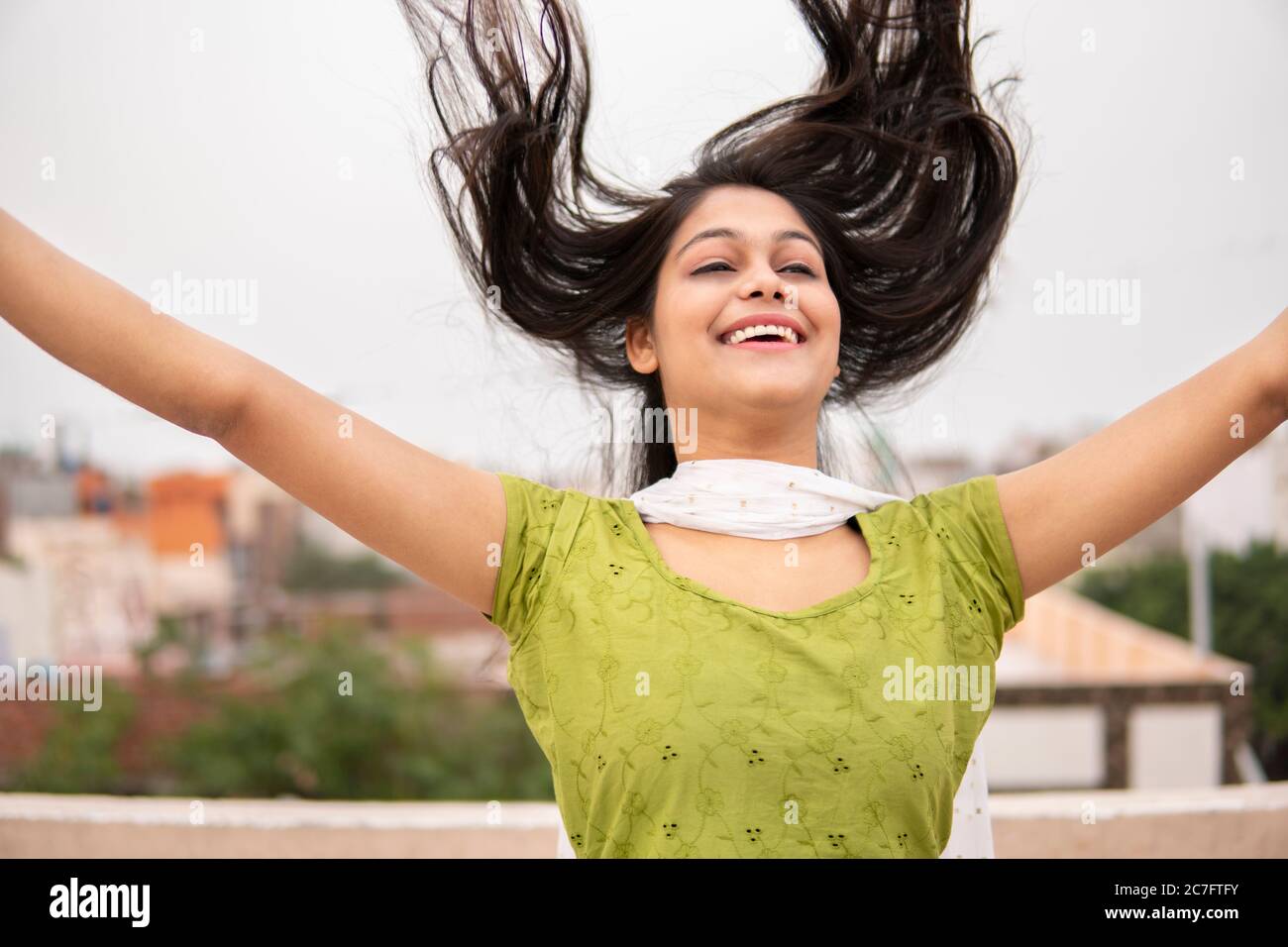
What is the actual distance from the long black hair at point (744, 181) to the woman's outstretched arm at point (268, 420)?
476 mm

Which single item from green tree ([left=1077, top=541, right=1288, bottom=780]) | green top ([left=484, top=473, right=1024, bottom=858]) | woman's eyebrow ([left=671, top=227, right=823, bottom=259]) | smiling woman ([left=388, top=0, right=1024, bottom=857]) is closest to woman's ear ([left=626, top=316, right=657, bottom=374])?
smiling woman ([left=388, top=0, right=1024, bottom=857])

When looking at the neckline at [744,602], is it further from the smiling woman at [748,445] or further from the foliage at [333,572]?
the foliage at [333,572]

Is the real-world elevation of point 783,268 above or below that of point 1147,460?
above

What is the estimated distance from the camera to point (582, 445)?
81.4 inches

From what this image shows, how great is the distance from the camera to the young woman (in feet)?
4.61

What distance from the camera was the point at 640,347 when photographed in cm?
187

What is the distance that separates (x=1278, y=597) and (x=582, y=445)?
10.9 metres

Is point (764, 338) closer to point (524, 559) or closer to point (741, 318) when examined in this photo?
point (741, 318)

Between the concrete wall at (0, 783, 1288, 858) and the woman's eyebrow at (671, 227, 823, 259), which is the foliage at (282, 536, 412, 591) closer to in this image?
the concrete wall at (0, 783, 1288, 858)

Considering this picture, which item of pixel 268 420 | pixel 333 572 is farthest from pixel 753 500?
pixel 333 572

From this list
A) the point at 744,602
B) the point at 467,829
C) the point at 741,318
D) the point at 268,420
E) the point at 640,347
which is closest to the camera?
the point at 268,420

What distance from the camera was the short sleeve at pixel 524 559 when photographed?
1542 millimetres

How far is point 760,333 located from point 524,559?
0.45 meters
